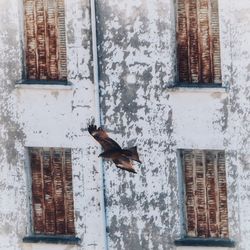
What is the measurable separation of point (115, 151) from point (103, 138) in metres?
0.34

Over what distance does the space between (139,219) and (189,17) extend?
3896mm

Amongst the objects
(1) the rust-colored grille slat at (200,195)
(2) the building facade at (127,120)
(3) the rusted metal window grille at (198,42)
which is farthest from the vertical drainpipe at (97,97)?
(1) the rust-colored grille slat at (200,195)

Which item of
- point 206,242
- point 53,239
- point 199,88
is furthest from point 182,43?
point 53,239

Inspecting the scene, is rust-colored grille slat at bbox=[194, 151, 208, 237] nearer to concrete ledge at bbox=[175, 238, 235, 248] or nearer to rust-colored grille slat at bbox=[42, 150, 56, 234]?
concrete ledge at bbox=[175, 238, 235, 248]

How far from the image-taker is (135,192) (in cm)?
2870

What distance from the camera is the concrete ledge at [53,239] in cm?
2923

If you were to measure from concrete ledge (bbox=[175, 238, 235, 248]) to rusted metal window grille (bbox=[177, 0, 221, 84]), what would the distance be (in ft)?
9.84

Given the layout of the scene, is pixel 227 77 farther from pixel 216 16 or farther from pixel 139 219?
pixel 139 219

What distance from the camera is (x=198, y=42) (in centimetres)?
2820

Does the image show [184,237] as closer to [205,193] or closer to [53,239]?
[205,193]

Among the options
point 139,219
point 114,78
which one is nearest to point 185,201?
point 139,219

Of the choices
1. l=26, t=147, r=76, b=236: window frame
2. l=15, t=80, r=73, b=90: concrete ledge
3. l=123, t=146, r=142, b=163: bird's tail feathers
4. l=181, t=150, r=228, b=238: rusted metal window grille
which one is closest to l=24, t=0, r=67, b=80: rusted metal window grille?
l=15, t=80, r=73, b=90: concrete ledge

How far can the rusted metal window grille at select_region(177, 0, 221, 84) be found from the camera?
27984 mm

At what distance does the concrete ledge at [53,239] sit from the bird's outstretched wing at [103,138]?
2.32 meters
